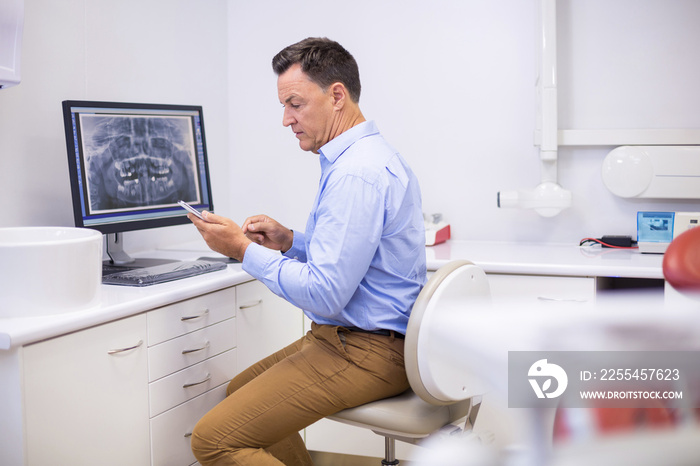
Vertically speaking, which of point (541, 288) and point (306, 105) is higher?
point (306, 105)

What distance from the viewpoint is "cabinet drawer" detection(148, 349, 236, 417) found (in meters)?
1.81

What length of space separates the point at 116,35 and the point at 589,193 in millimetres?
1840

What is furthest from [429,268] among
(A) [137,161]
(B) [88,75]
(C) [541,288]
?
(B) [88,75]

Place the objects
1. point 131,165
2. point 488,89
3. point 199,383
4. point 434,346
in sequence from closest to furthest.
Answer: point 434,346 → point 199,383 → point 131,165 → point 488,89

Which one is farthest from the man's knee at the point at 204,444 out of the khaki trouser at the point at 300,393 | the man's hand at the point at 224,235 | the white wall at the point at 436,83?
the white wall at the point at 436,83

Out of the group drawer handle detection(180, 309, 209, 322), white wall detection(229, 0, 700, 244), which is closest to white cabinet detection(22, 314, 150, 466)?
drawer handle detection(180, 309, 209, 322)

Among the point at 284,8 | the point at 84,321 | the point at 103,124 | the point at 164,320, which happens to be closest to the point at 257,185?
the point at 284,8

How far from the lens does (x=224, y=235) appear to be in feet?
5.27

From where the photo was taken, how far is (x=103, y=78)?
231 cm

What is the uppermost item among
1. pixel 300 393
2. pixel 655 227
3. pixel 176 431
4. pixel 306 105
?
pixel 306 105

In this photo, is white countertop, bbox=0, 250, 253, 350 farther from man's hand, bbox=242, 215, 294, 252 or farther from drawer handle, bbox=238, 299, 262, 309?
man's hand, bbox=242, 215, 294, 252

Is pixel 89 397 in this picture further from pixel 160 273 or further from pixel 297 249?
pixel 297 249

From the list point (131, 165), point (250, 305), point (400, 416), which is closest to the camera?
point (400, 416)

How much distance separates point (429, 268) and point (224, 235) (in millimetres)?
849
